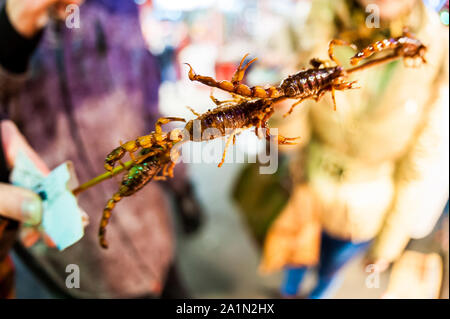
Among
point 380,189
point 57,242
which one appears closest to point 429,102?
point 380,189

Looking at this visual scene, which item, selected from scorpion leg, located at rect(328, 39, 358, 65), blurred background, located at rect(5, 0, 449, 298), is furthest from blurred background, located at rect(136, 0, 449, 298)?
scorpion leg, located at rect(328, 39, 358, 65)

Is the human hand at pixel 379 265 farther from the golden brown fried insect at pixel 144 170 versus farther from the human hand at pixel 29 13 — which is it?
the human hand at pixel 29 13

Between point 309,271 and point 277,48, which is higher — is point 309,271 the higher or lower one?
the lower one

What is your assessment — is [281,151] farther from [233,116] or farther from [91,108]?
[233,116]

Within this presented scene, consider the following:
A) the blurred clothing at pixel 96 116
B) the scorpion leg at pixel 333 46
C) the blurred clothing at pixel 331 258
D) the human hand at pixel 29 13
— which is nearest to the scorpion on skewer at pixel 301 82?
the scorpion leg at pixel 333 46

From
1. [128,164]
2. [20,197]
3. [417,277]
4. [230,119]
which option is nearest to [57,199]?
[20,197]
